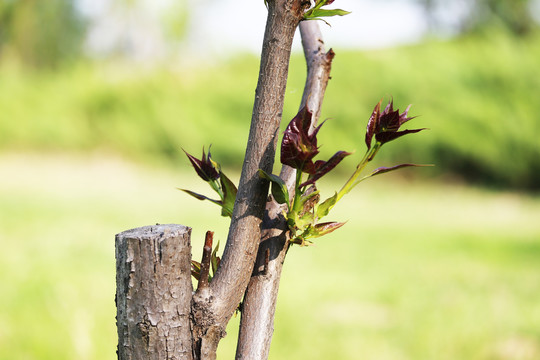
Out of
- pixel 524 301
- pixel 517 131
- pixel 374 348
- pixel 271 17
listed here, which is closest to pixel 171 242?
pixel 271 17

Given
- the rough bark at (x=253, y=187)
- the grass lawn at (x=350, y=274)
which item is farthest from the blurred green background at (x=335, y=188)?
the rough bark at (x=253, y=187)

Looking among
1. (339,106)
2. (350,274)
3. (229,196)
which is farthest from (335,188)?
(229,196)

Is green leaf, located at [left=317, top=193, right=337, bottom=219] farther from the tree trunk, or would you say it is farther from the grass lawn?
the grass lawn

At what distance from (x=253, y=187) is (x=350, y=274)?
2916mm

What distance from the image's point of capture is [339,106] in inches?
273

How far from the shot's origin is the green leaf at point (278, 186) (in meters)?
0.60

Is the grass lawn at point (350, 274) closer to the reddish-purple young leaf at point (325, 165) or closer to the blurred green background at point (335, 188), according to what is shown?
the blurred green background at point (335, 188)

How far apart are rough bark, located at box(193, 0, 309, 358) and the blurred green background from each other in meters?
0.17

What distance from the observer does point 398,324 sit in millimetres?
2613

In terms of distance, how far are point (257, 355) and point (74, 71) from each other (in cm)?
885

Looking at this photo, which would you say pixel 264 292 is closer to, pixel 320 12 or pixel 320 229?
pixel 320 229

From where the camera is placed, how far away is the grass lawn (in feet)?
7.75

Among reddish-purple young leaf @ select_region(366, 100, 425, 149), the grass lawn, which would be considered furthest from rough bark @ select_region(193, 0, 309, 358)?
the grass lawn

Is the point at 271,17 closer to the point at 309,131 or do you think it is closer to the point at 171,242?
the point at 309,131
